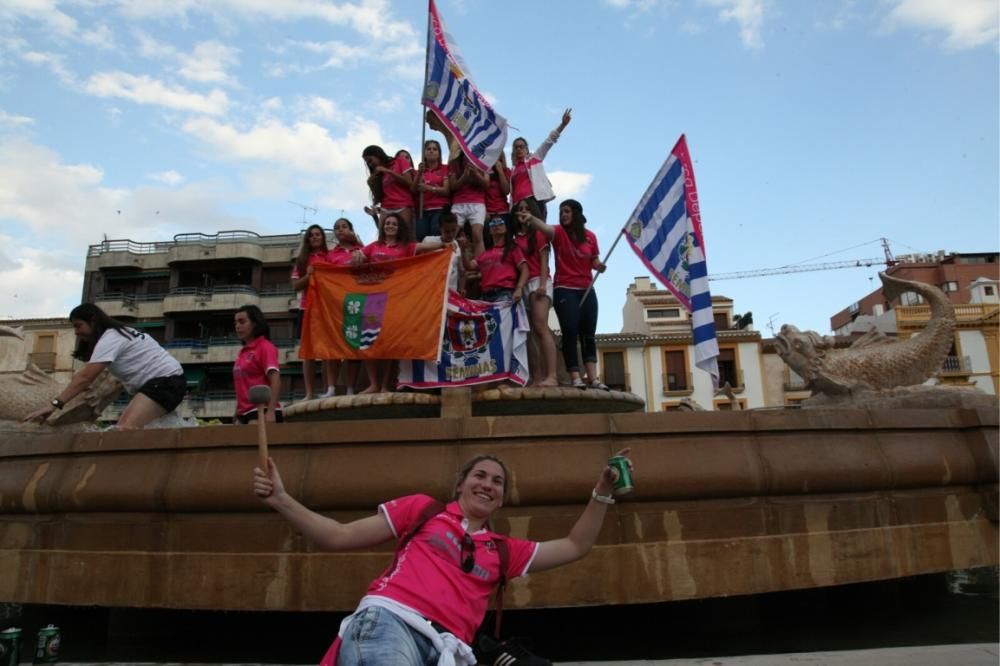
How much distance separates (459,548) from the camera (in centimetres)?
259

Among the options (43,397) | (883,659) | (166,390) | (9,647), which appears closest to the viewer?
(883,659)

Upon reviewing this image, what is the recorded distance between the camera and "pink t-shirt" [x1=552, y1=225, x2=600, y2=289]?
7523 millimetres

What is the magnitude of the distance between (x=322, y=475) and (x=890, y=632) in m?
3.90

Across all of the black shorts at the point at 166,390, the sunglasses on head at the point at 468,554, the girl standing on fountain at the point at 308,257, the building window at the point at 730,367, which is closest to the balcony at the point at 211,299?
the building window at the point at 730,367

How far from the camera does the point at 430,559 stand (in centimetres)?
255

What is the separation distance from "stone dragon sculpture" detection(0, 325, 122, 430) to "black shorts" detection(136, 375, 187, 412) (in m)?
1.11

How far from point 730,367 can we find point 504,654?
39.4 m

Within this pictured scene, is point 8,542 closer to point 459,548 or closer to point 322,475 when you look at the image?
point 322,475

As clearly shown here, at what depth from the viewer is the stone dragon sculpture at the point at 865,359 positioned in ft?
22.4

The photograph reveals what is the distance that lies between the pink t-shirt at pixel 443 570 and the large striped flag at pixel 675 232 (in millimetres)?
4768

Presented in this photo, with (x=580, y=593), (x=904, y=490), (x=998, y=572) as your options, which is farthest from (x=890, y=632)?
(x=998, y=572)

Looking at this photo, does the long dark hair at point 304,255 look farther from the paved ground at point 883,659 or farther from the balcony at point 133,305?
the balcony at point 133,305

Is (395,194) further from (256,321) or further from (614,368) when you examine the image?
(614,368)

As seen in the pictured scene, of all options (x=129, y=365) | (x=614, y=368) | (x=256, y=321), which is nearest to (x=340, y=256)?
(x=256, y=321)
